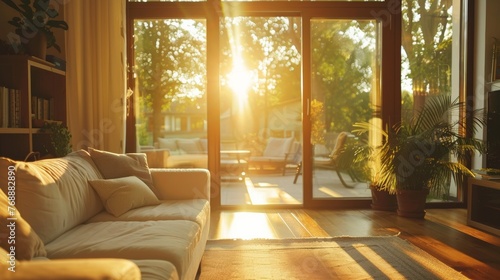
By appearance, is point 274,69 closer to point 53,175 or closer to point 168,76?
point 168,76

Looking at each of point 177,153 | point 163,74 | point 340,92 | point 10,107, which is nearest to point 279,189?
point 177,153

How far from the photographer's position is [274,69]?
27.6 ft

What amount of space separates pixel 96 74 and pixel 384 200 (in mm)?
Result: 3182

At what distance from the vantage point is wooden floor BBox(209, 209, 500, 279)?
2621 mm

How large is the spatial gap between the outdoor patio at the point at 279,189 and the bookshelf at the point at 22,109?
97.7 inches

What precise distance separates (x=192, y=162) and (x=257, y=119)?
15.5 ft

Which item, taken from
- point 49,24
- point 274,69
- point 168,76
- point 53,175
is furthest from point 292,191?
point 53,175

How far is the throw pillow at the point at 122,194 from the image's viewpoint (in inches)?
89.0

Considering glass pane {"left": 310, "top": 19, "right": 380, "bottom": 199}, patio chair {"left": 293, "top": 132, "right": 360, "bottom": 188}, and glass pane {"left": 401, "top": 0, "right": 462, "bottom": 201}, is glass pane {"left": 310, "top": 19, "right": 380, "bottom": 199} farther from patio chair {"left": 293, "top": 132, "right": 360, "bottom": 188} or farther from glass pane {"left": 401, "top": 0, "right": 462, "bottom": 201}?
glass pane {"left": 401, "top": 0, "right": 462, "bottom": 201}

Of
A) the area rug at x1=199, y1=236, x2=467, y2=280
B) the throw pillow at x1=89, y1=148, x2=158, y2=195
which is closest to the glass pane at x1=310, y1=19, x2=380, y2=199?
the area rug at x1=199, y1=236, x2=467, y2=280

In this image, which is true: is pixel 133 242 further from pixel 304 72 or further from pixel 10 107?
pixel 304 72

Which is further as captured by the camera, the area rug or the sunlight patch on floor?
the sunlight patch on floor

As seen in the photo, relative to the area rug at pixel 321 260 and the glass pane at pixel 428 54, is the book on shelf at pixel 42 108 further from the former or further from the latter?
the glass pane at pixel 428 54

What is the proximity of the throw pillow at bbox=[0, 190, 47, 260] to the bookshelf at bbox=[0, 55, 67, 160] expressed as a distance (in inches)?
60.1
